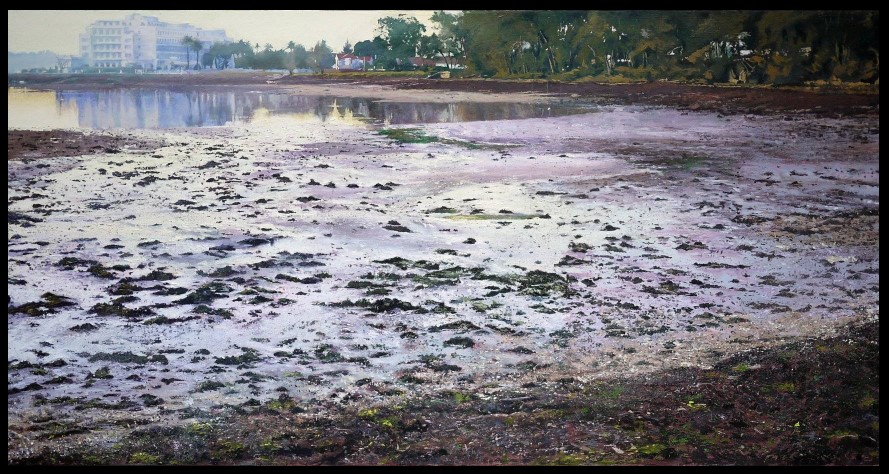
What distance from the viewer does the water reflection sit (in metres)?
5.26

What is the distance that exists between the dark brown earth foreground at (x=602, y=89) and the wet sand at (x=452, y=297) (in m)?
0.16

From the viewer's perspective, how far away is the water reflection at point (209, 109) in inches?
207

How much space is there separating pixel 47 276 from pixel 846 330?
3.77m

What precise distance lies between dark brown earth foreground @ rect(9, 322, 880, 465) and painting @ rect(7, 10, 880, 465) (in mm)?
12

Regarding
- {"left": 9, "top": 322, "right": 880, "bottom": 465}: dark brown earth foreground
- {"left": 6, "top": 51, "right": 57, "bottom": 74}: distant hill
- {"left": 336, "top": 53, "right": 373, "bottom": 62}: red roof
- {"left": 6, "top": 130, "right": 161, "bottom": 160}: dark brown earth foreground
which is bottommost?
{"left": 9, "top": 322, "right": 880, "bottom": 465}: dark brown earth foreground

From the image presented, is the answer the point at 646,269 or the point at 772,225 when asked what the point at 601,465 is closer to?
the point at 646,269

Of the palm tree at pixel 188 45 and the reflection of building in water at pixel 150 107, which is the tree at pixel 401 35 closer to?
the palm tree at pixel 188 45

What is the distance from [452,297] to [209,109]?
3.05 m

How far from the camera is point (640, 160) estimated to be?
6918 millimetres

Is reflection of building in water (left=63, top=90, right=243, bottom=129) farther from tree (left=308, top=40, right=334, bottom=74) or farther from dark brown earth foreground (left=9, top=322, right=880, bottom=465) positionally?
dark brown earth foreground (left=9, top=322, right=880, bottom=465)

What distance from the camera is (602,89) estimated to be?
6.52 meters

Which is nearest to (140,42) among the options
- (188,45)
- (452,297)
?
(188,45)

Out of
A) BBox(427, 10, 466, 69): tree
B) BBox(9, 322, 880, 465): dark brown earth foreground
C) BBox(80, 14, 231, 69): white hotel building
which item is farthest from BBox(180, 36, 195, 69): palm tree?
BBox(9, 322, 880, 465): dark brown earth foreground

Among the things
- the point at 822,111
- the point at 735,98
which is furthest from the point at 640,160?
the point at 822,111
